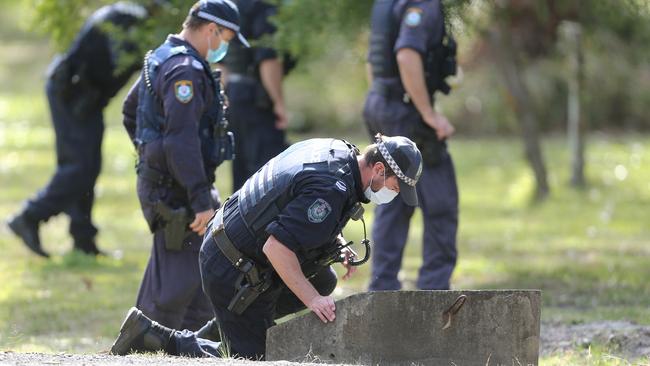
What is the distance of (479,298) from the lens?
602 centimetres

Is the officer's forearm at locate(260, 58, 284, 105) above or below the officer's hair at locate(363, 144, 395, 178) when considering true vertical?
above

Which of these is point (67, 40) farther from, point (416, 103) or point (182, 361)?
point (182, 361)

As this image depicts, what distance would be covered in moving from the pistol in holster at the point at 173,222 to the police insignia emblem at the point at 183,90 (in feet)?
2.08

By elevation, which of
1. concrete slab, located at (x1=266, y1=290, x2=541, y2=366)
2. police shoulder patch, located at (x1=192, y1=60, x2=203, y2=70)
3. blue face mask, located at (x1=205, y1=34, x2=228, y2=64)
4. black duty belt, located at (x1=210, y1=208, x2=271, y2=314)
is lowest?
concrete slab, located at (x1=266, y1=290, x2=541, y2=366)

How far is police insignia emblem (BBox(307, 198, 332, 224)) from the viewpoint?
5.63 meters

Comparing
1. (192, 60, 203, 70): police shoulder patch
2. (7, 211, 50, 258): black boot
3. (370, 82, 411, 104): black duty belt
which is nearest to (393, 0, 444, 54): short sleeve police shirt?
(370, 82, 411, 104): black duty belt

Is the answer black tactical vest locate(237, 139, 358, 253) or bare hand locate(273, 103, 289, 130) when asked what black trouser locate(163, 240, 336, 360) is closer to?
black tactical vest locate(237, 139, 358, 253)

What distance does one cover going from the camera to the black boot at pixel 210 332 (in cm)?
668

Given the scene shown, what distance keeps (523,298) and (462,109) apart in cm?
1714

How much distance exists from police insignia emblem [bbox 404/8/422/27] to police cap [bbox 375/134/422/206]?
90.8 inches

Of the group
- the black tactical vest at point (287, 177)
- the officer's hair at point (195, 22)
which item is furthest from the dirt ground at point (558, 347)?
the officer's hair at point (195, 22)

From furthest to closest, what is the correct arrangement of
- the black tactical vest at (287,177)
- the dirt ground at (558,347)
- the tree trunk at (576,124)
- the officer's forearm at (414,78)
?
the tree trunk at (576,124)
the officer's forearm at (414,78)
the black tactical vest at (287,177)
the dirt ground at (558,347)

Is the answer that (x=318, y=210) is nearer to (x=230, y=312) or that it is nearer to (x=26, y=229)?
(x=230, y=312)

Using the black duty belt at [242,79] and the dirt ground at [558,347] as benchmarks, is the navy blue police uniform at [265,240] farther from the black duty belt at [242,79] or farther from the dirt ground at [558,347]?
the black duty belt at [242,79]
